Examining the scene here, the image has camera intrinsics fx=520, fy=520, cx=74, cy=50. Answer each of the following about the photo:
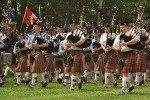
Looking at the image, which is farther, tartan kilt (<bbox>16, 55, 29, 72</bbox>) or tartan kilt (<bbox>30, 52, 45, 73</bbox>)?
tartan kilt (<bbox>16, 55, 29, 72</bbox>)

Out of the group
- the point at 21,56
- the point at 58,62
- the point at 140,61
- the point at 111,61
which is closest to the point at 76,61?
the point at 111,61

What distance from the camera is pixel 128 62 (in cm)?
1269

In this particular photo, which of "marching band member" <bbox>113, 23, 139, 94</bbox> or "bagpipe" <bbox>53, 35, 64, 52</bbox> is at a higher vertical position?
"bagpipe" <bbox>53, 35, 64, 52</bbox>

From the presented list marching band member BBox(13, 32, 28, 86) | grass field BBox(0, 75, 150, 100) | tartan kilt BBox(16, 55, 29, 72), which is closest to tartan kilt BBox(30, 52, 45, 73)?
grass field BBox(0, 75, 150, 100)

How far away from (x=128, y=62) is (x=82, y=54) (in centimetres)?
158

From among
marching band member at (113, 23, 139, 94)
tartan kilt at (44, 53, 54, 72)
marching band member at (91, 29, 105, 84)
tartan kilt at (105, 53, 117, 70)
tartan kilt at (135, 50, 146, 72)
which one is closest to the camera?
marching band member at (113, 23, 139, 94)

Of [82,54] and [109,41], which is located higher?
[109,41]

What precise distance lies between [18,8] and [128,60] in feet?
56.2

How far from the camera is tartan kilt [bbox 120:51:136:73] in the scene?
1262 centimetres

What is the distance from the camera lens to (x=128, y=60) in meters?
12.7

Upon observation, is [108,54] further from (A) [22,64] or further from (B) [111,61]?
(A) [22,64]

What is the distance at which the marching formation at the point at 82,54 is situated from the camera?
12.7m

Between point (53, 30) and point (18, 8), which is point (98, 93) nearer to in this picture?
point (53, 30)

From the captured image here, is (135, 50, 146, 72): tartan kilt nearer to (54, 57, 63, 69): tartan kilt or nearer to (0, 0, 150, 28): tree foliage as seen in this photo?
(54, 57, 63, 69): tartan kilt
